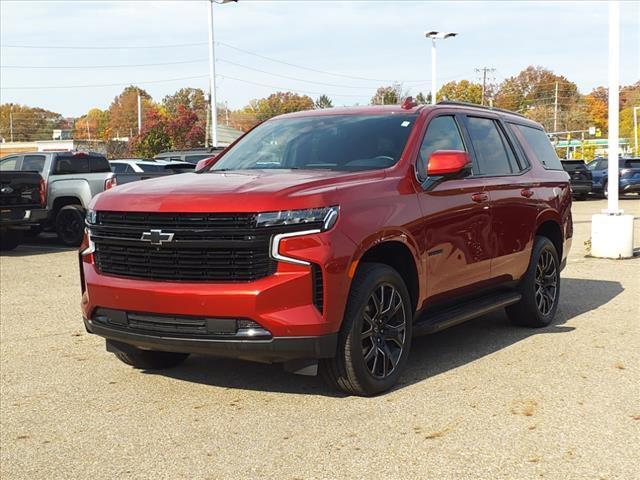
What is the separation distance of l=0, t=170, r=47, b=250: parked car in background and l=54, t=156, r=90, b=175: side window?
3.55 feet

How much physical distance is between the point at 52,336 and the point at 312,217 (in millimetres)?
3618

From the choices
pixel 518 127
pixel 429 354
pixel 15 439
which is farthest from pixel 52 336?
pixel 518 127


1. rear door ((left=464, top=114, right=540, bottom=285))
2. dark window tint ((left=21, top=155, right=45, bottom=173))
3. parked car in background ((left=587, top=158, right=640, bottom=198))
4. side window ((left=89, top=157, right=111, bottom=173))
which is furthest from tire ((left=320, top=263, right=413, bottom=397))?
parked car in background ((left=587, top=158, right=640, bottom=198))

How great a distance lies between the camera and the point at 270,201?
14.8 feet

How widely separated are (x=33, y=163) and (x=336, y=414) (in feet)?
43.5

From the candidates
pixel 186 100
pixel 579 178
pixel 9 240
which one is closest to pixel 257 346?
pixel 9 240

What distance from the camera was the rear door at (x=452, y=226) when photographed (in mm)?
5492

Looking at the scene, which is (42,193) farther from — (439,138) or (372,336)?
(372,336)

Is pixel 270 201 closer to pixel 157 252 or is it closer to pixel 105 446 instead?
pixel 157 252

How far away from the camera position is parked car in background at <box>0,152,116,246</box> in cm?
1530

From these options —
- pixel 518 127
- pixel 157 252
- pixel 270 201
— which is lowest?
pixel 157 252

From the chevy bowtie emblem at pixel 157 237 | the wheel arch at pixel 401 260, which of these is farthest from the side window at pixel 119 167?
the chevy bowtie emblem at pixel 157 237

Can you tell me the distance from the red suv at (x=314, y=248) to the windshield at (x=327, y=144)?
1 cm

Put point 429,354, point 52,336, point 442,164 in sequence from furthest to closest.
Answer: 1. point 52,336
2. point 429,354
3. point 442,164
